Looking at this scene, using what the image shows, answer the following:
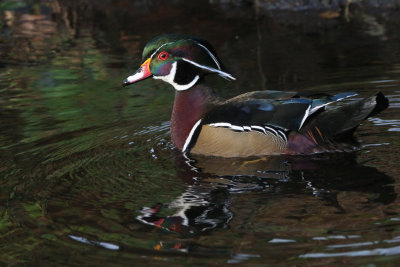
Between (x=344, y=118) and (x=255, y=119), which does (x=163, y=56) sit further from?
(x=344, y=118)

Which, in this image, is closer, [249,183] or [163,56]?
[249,183]

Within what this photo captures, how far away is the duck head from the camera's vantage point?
685 centimetres

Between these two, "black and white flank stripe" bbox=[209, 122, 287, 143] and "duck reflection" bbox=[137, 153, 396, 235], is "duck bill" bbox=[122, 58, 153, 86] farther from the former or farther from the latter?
"black and white flank stripe" bbox=[209, 122, 287, 143]

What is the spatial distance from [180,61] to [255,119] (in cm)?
100

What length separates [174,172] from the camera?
619cm

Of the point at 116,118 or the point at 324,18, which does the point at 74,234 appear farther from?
the point at 324,18

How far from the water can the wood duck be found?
5.8 inches

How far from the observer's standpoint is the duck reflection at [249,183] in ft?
16.8

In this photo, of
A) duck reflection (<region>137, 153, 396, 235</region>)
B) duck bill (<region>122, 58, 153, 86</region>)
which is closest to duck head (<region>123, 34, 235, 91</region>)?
duck bill (<region>122, 58, 153, 86</region>)

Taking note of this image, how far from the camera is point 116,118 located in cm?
785

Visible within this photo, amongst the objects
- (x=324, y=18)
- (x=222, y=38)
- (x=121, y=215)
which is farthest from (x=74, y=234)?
(x=324, y=18)

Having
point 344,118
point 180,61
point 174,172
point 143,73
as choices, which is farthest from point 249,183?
Result: point 143,73

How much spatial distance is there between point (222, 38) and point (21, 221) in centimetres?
672

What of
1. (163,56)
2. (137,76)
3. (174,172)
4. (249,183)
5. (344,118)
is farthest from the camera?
(137,76)
